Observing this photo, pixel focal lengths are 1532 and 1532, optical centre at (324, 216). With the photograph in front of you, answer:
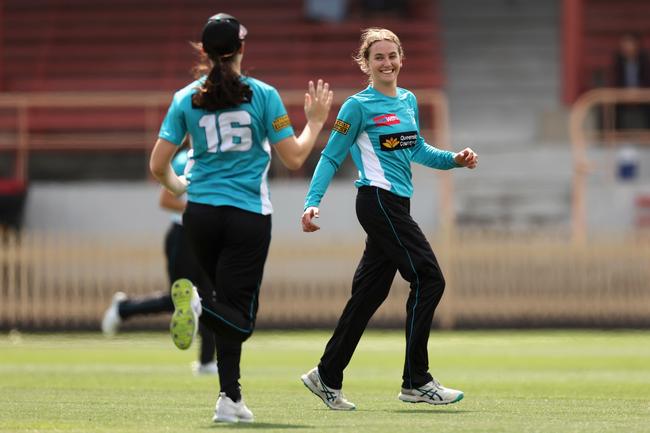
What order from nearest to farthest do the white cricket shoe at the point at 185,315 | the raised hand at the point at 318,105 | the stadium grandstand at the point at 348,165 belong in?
the white cricket shoe at the point at 185,315
the raised hand at the point at 318,105
the stadium grandstand at the point at 348,165

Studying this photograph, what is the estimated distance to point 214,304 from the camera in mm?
7668

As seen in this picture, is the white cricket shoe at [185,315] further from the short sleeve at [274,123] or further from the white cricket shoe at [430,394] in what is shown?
the white cricket shoe at [430,394]

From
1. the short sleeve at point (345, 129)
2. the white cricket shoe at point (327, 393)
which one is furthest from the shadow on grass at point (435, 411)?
the short sleeve at point (345, 129)

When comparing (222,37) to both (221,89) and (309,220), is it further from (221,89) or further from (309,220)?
(309,220)

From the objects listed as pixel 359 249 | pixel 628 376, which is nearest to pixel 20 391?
pixel 628 376

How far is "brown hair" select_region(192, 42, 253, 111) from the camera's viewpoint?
7.73m

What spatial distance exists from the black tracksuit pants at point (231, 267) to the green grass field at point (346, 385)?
362 mm

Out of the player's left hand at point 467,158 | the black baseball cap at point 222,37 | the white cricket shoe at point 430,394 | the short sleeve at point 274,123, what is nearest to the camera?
the black baseball cap at point 222,37

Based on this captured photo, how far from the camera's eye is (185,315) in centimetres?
744

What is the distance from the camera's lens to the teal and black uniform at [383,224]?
8.56 metres

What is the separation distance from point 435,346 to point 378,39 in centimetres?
803

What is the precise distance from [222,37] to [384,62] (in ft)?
4.05

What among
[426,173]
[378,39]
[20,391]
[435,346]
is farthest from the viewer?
[426,173]

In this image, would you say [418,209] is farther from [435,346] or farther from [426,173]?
[435,346]
